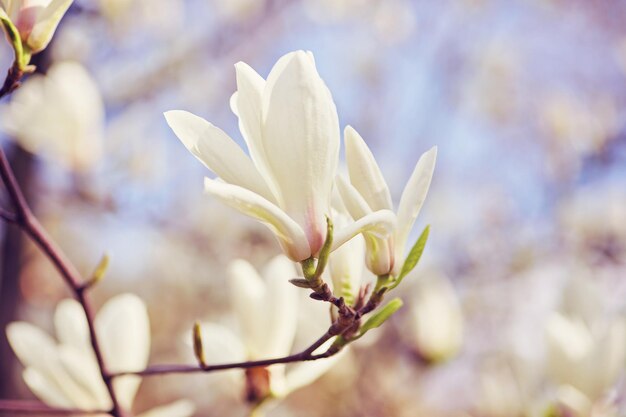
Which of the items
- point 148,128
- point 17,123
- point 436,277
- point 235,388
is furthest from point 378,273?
point 148,128

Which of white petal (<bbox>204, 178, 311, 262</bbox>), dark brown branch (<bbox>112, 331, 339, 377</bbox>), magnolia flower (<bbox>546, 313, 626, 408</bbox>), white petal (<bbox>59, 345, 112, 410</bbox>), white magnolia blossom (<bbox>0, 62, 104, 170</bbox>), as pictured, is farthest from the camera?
white magnolia blossom (<bbox>0, 62, 104, 170</bbox>)

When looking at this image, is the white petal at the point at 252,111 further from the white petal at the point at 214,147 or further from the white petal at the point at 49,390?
the white petal at the point at 49,390

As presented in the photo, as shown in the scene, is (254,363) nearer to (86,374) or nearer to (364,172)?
(364,172)

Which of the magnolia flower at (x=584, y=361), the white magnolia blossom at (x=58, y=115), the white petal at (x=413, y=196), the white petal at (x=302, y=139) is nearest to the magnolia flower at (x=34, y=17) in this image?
the white petal at (x=302, y=139)

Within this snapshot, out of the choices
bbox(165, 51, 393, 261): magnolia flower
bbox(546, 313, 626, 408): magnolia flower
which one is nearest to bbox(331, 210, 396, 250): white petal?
bbox(165, 51, 393, 261): magnolia flower

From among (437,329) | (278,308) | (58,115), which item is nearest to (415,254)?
(278,308)

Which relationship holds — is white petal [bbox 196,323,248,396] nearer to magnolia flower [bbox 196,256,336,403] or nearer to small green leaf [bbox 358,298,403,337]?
magnolia flower [bbox 196,256,336,403]

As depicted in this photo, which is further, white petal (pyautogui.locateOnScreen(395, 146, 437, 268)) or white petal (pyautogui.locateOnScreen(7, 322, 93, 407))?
white petal (pyautogui.locateOnScreen(7, 322, 93, 407))

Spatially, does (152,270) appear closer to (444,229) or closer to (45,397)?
(444,229)
